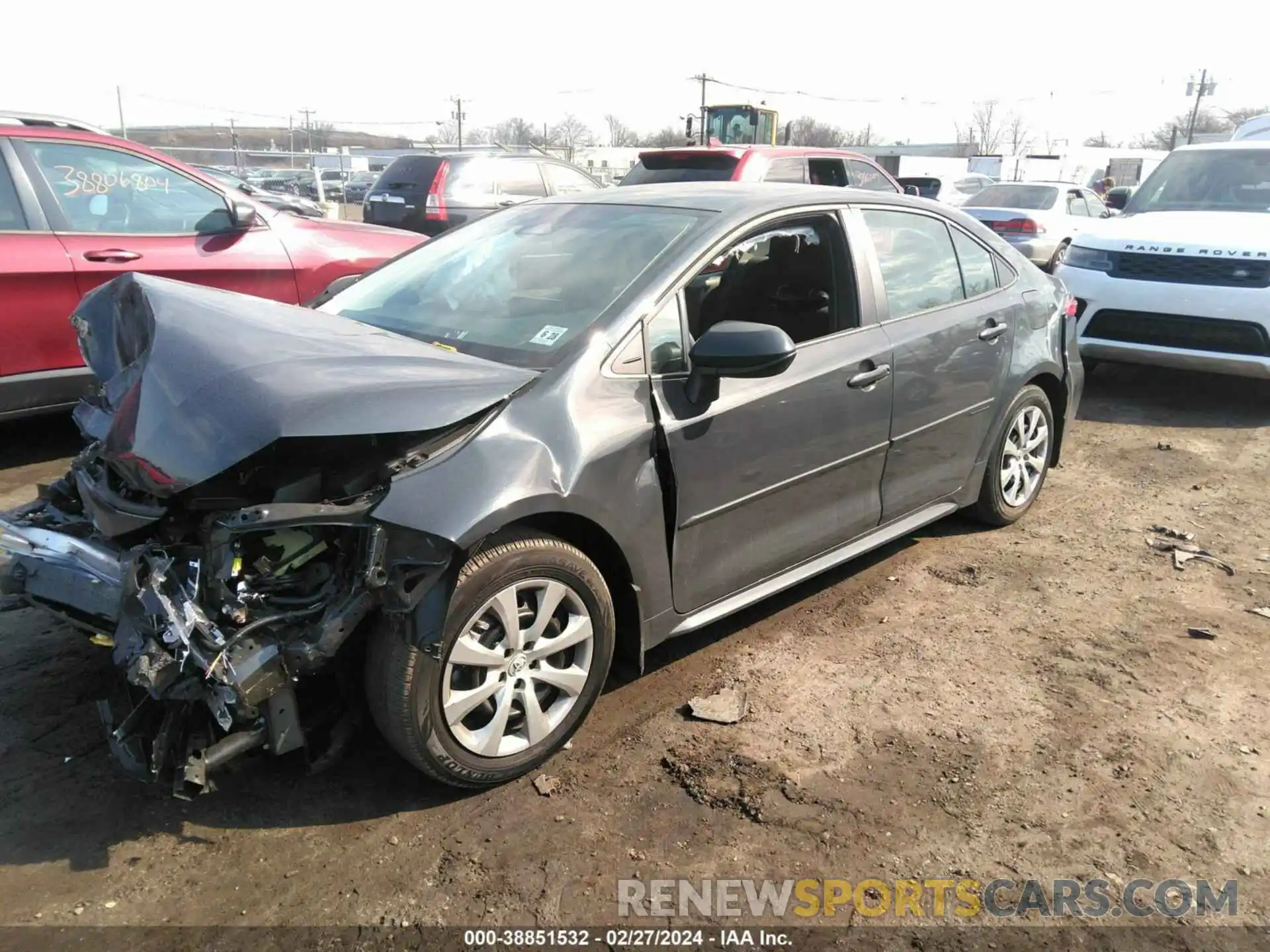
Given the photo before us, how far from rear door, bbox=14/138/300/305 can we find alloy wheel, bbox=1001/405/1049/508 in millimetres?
4377

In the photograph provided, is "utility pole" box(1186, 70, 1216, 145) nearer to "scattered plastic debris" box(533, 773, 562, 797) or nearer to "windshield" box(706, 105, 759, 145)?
"windshield" box(706, 105, 759, 145)

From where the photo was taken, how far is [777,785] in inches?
114

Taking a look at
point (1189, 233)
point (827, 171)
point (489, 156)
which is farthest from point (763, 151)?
point (489, 156)

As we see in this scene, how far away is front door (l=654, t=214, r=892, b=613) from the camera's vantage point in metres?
3.17

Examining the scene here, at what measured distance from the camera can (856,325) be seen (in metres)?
3.77

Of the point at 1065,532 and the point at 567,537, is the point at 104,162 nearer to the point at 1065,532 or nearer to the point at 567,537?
the point at 567,537

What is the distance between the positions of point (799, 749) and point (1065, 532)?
260 centimetres

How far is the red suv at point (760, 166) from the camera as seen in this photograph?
870cm

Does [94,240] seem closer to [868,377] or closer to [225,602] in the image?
[225,602]

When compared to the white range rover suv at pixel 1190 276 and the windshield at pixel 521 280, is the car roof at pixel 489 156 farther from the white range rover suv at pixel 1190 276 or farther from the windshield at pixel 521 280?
the windshield at pixel 521 280

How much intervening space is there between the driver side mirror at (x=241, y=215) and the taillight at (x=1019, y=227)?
1015cm

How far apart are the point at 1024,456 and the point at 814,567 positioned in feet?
5.98

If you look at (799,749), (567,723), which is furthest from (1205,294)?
(567,723)

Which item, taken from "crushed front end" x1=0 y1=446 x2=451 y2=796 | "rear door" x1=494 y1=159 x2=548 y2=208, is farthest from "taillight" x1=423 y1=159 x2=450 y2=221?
"crushed front end" x1=0 y1=446 x2=451 y2=796
